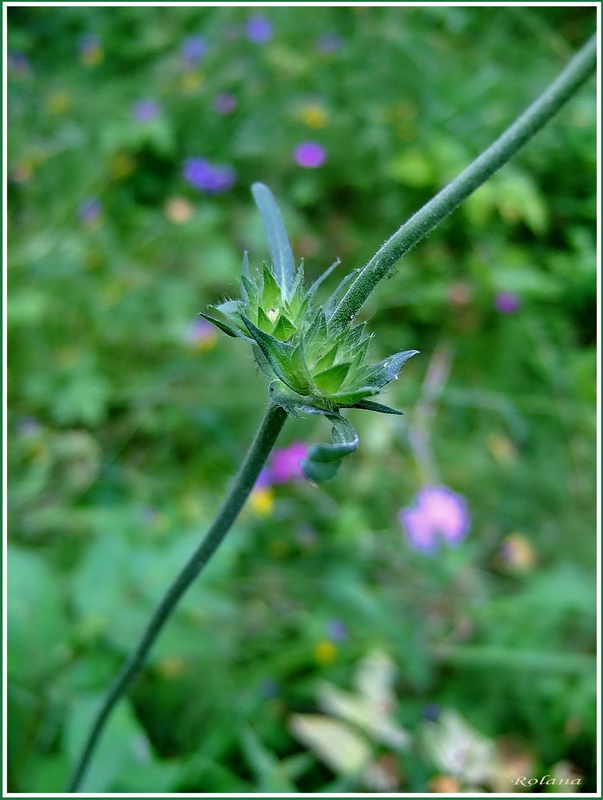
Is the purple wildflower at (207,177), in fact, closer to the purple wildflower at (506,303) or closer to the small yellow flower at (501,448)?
the purple wildflower at (506,303)

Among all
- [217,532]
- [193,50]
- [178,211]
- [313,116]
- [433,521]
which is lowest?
[433,521]

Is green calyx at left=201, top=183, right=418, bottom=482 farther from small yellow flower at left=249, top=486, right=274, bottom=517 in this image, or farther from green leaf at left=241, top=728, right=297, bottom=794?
small yellow flower at left=249, top=486, right=274, bottom=517

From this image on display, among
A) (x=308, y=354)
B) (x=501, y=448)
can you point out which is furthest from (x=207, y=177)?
(x=308, y=354)

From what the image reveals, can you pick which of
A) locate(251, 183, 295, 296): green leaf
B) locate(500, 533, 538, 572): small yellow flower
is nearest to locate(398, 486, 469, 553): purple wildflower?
locate(500, 533, 538, 572): small yellow flower

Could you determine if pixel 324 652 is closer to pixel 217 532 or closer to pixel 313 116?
pixel 217 532

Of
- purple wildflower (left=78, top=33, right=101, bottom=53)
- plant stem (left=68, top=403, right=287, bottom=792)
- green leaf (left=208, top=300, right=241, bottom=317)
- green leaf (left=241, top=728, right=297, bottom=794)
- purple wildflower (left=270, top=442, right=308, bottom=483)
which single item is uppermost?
purple wildflower (left=78, top=33, right=101, bottom=53)

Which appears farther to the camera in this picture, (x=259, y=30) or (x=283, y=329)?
(x=259, y=30)
